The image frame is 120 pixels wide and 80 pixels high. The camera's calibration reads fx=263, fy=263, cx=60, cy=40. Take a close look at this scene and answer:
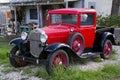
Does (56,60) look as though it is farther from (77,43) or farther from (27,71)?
(77,43)

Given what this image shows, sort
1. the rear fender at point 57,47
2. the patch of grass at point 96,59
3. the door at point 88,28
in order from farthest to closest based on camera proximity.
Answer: the patch of grass at point 96,59
the door at point 88,28
the rear fender at point 57,47

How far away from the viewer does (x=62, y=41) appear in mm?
8016

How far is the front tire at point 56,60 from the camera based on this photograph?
6.98m

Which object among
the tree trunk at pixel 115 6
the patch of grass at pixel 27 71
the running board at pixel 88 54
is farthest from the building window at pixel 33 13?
the patch of grass at pixel 27 71

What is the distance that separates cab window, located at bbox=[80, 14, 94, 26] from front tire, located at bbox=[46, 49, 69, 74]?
1.50 m

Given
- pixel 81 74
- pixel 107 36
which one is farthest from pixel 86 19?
pixel 81 74

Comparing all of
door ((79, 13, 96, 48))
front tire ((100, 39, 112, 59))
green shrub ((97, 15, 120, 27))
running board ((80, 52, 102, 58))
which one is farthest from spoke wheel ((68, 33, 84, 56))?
green shrub ((97, 15, 120, 27))

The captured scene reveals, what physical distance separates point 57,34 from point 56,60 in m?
0.90

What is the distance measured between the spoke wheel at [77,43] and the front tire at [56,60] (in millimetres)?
553

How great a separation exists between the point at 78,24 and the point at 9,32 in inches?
523

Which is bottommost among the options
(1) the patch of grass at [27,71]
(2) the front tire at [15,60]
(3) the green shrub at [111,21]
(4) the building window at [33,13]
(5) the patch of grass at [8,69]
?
(5) the patch of grass at [8,69]

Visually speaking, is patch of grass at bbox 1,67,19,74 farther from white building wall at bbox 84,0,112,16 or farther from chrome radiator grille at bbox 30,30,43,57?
white building wall at bbox 84,0,112,16

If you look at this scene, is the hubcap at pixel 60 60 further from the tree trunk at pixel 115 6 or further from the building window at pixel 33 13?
the building window at pixel 33 13

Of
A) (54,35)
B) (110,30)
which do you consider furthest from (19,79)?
(110,30)
